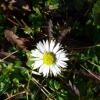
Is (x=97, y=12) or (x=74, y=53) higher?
(x=97, y=12)

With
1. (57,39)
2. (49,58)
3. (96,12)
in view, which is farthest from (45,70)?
(96,12)

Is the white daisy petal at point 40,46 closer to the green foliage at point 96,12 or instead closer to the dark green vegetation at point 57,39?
the dark green vegetation at point 57,39

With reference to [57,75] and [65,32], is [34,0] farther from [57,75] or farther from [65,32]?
[57,75]

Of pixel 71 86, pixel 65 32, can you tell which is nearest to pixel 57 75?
pixel 71 86

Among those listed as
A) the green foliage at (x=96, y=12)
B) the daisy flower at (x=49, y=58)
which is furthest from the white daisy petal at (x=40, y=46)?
the green foliage at (x=96, y=12)

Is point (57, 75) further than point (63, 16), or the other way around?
point (63, 16)

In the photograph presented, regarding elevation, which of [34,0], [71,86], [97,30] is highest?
[34,0]
